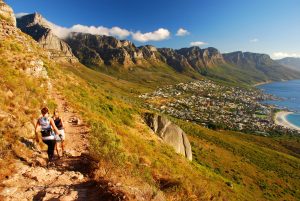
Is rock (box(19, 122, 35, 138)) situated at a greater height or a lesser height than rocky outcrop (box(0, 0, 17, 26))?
lesser

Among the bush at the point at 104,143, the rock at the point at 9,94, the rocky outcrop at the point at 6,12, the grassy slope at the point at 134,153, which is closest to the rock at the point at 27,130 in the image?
the grassy slope at the point at 134,153

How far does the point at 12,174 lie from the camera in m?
9.84

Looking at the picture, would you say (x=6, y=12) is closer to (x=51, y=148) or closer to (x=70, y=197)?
(x=51, y=148)

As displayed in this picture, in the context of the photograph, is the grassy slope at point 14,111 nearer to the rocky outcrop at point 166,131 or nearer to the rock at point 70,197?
the rock at point 70,197

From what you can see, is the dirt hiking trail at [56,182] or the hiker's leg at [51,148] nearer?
the dirt hiking trail at [56,182]

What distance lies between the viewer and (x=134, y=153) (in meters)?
19.7

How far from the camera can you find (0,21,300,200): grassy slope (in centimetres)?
1188

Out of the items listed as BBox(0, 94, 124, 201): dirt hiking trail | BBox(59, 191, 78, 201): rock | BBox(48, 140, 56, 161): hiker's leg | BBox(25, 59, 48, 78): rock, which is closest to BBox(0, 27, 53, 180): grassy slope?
BBox(25, 59, 48, 78): rock

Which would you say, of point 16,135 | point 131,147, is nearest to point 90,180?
point 16,135

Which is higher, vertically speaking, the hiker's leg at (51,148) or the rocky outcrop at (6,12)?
the rocky outcrop at (6,12)

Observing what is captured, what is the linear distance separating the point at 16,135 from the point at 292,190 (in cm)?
6437

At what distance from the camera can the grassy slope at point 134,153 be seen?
11875 millimetres

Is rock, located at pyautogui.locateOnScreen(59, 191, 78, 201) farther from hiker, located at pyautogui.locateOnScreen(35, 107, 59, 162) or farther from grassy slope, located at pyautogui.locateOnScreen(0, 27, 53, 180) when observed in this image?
hiker, located at pyautogui.locateOnScreen(35, 107, 59, 162)

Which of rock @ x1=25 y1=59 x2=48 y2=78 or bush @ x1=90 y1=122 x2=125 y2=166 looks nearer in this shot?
bush @ x1=90 y1=122 x2=125 y2=166
